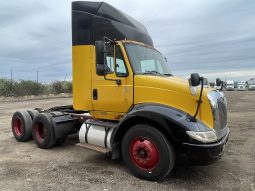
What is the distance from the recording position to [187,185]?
18.1ft

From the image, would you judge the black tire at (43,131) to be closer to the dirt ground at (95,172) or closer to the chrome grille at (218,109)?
the dirt ground at (95,172)

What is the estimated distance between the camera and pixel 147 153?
18.7 ft

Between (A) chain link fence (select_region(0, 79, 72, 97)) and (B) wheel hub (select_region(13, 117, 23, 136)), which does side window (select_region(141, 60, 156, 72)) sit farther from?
(A) chain link fence (select_region(0, 79, 72, 97))

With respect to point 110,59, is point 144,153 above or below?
below

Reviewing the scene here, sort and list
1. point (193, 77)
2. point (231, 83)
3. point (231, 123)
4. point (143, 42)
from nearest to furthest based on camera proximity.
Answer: point (193, 77), point (143, 42), point (231, 123), point (231, 83)

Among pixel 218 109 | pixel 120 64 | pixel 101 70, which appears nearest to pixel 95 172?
pixel 101 70

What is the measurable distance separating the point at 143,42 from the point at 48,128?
3.20 metres

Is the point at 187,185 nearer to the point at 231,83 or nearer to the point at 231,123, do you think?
the point at 231,123

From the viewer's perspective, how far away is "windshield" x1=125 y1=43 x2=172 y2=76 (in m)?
6.40

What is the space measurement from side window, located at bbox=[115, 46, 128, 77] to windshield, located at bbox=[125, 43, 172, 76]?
0.55 ft

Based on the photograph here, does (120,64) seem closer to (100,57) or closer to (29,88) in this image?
(100,57)

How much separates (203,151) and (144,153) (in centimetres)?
111

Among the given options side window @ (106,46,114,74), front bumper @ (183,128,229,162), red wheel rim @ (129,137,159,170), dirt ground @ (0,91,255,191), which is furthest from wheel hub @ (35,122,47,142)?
front bumper @ (183,128,229,162)

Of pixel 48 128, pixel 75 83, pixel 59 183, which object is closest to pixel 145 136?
pixel 59 183
